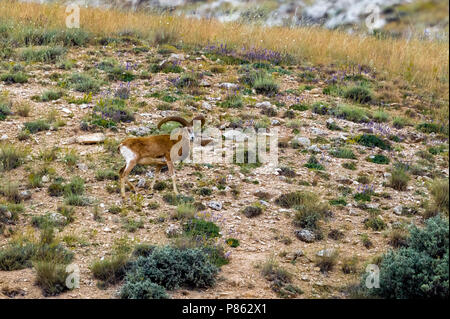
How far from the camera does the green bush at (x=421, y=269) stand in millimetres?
5281

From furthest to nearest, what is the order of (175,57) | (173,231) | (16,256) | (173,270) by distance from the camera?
1. (175,57)
2. (173,231)
3. (16,256)
4. (173,270)

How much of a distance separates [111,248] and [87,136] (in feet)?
11.8

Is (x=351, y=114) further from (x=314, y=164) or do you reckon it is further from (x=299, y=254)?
(x=299, y=254)

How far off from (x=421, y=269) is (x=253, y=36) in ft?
37.7

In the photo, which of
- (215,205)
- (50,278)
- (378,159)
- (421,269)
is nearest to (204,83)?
(378,159)

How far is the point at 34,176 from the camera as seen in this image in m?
8.20

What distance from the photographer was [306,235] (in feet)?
23.8

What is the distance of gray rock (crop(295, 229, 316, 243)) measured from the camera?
7.22 metres

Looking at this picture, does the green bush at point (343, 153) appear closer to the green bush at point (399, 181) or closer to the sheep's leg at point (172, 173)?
the green bush at point (399, 181)

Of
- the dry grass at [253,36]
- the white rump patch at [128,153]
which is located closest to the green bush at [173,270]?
the white rump patch at [128,153]

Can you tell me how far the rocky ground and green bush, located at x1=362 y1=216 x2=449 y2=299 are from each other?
59 cm

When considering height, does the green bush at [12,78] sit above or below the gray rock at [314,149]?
above

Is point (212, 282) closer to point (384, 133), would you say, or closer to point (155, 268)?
point (155, 268)

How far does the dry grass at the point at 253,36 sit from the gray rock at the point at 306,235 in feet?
28.3
